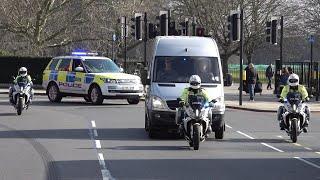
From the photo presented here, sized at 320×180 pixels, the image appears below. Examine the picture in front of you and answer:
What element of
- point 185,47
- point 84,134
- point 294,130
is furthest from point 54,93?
point 294,130

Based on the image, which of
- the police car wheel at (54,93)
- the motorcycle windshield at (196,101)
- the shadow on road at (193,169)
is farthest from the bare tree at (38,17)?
the shadow on road at (193,169)

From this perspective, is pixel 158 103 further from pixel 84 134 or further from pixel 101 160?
pixel 101 160

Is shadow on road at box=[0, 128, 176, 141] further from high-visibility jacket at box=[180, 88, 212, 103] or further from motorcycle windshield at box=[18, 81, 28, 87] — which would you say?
motorcycle windshield at box=[18, 81, 28, 87]

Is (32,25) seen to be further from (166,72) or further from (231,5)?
(166,72)

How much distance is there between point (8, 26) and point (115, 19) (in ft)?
22.3

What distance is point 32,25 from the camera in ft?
141

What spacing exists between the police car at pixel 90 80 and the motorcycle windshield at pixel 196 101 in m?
12.0

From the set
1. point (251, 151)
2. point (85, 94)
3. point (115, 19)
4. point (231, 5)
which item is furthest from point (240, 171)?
point (231, 5)

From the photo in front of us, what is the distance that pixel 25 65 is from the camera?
40.2 m

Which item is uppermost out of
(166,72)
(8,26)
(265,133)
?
(8,26)

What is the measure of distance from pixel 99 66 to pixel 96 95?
130cm

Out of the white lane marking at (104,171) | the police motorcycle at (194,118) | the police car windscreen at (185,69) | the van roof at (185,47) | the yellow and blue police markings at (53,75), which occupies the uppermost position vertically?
the van roof at (185,47)

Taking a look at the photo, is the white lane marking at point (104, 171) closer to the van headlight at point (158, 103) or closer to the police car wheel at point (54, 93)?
the van headlight at point (158, 103)

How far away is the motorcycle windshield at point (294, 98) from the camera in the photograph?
49.2ft
